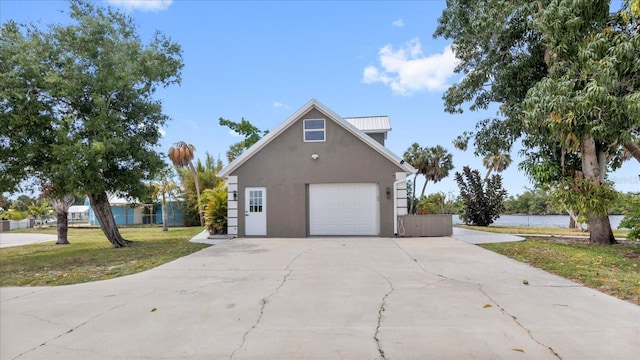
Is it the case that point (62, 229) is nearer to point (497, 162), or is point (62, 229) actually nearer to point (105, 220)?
point (105, 220)

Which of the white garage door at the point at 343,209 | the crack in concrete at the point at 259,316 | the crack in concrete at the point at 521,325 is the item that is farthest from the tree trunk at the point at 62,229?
the crack in concrete at the point at 521,325

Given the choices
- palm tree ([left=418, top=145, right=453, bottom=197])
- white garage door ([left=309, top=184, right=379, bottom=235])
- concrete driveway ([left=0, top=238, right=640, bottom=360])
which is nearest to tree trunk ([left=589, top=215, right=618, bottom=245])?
concrete driveway ([left=0, top=238, right=640, bottom=360])

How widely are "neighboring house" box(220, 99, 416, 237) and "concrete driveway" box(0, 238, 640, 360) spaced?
666 cm

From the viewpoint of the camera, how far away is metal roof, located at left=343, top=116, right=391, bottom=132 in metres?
18.5

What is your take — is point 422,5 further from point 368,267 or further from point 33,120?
point 33,120

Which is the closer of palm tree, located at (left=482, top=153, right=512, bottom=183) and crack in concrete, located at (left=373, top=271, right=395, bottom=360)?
crack in concrete, located at (left=373, top=271, right=395, bottom=360)

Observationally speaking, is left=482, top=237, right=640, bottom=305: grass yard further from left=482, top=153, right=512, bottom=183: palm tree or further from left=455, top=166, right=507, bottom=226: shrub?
left=482, top=153, right=512, bottom=183: palm tree

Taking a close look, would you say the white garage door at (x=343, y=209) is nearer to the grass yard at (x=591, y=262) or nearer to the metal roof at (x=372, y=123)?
the metal roof at (x=372, y=123)

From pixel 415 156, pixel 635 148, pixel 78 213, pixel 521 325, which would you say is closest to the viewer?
pixel 521 325

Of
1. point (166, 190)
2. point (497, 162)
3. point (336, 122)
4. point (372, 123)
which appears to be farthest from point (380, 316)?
point (497, 162)

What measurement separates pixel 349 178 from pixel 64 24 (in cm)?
1159

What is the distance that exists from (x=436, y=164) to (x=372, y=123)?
15.6 metres

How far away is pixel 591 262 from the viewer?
8.64 meters

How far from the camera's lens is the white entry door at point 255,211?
49.7ft
